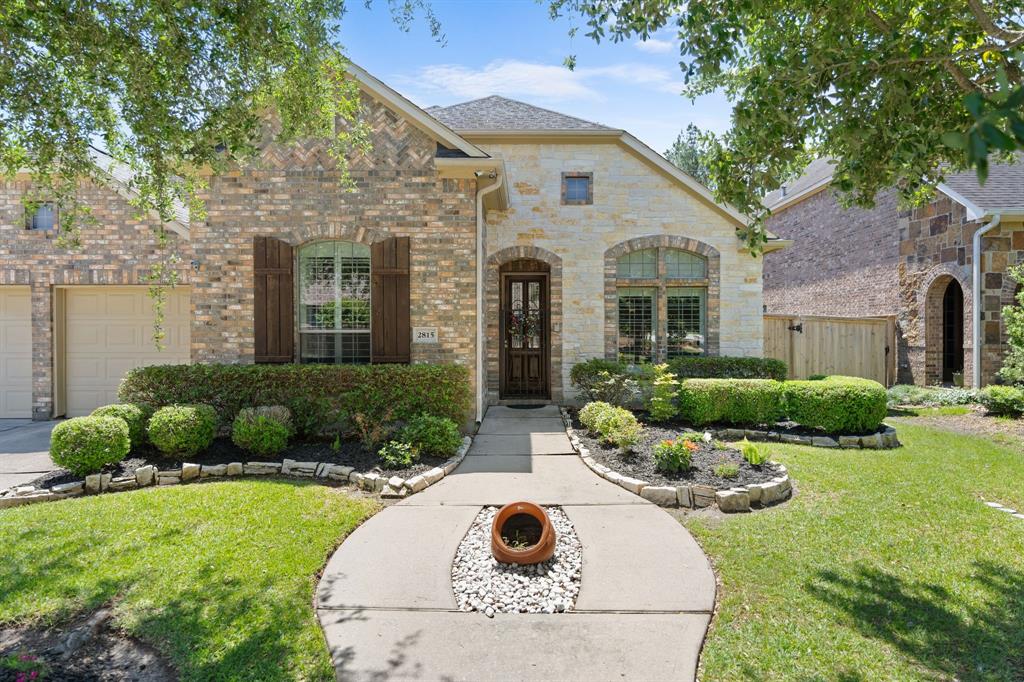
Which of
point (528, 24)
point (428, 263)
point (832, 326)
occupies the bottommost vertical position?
point (832, 326)

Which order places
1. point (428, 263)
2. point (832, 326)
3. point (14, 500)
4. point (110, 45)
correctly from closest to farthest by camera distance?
point (110, 45), point (14, 500), point (428, 263), point (832, 326)

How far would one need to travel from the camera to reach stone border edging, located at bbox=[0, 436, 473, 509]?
18.0 feet

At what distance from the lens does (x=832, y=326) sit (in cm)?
1285

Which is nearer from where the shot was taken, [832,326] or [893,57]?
[893,57]

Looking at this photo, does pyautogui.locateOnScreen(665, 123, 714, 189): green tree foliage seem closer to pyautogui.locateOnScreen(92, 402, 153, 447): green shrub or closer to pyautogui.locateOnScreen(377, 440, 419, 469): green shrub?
pyautogui.locateOnScreen(377, 440, 419, 469): green shrub

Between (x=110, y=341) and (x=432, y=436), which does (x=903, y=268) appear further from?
(x=110, y=341)

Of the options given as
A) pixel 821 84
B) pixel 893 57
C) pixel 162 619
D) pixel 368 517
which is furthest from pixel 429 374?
pixel 893 57

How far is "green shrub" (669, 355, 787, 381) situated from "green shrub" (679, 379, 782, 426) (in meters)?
1.23

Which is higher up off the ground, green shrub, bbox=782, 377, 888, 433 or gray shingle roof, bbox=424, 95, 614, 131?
gray shingle roof, bbox=424, 95, 614, 131

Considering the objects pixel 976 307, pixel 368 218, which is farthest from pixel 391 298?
pixel 976 307

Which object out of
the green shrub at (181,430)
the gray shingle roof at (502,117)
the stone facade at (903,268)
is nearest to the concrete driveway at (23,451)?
the green shrub at (181,430)

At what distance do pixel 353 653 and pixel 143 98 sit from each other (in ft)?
14.6

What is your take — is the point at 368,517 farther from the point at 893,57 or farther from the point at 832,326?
the point at 832,326

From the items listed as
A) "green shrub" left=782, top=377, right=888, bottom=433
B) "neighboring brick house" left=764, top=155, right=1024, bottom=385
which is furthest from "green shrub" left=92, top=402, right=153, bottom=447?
"neighboring brick house" left=764, top=155, right=1024, bottom=385
